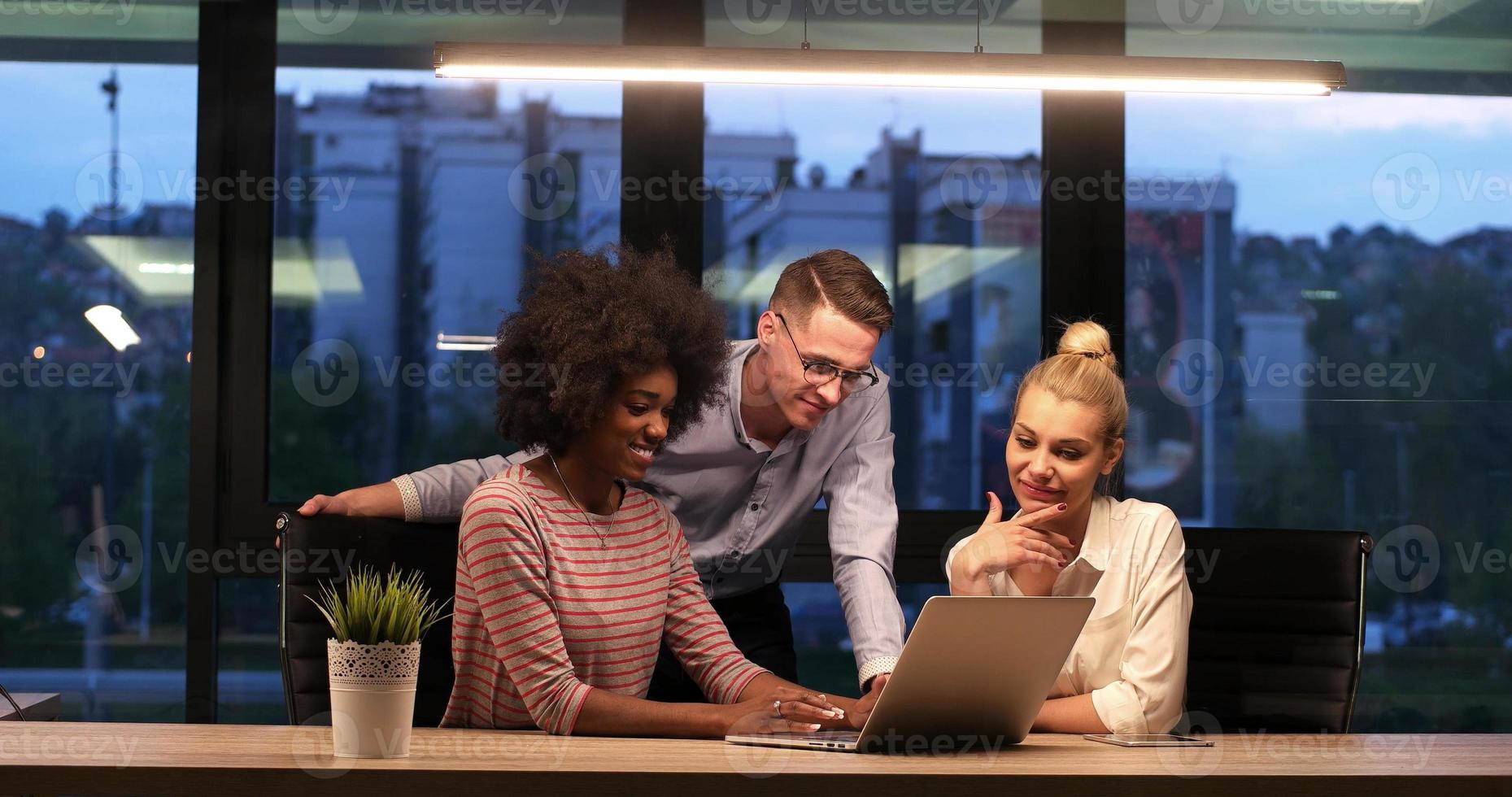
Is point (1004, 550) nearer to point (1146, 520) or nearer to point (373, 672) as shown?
point (1146, 520)

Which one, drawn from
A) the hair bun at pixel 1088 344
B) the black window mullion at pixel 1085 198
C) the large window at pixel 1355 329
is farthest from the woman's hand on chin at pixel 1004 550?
the large window at pixel 1355 329

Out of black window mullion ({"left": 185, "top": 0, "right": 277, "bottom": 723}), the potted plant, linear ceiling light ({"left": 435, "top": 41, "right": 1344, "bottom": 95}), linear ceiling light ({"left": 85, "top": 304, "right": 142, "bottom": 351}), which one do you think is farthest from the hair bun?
linear ceiling light ({"left": 85, "top": 304, "right": 142, "bottom": 351})

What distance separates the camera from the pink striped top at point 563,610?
5.97ft

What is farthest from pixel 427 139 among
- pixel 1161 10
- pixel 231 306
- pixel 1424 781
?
pixel 1424 781

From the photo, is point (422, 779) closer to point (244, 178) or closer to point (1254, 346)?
point (244, 178)

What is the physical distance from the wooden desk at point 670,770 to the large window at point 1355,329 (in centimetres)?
212

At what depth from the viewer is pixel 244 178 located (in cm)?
345

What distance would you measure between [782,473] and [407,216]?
148 cm

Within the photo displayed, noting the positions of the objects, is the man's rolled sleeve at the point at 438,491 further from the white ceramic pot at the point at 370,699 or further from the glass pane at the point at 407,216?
the glass pane at the point at 407,216

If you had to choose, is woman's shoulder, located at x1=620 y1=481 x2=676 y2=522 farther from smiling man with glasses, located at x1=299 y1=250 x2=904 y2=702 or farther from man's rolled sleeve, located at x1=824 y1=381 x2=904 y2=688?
man's rolled sleeve, located at x1=824 y1=381 x2=904 y2=688

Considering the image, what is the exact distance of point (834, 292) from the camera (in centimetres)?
247

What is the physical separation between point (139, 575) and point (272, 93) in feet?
4.36

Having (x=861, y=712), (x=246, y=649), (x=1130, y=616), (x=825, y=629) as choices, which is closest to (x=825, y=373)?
(x=1130, y=616)

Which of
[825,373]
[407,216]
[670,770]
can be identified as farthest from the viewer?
[407,216]
